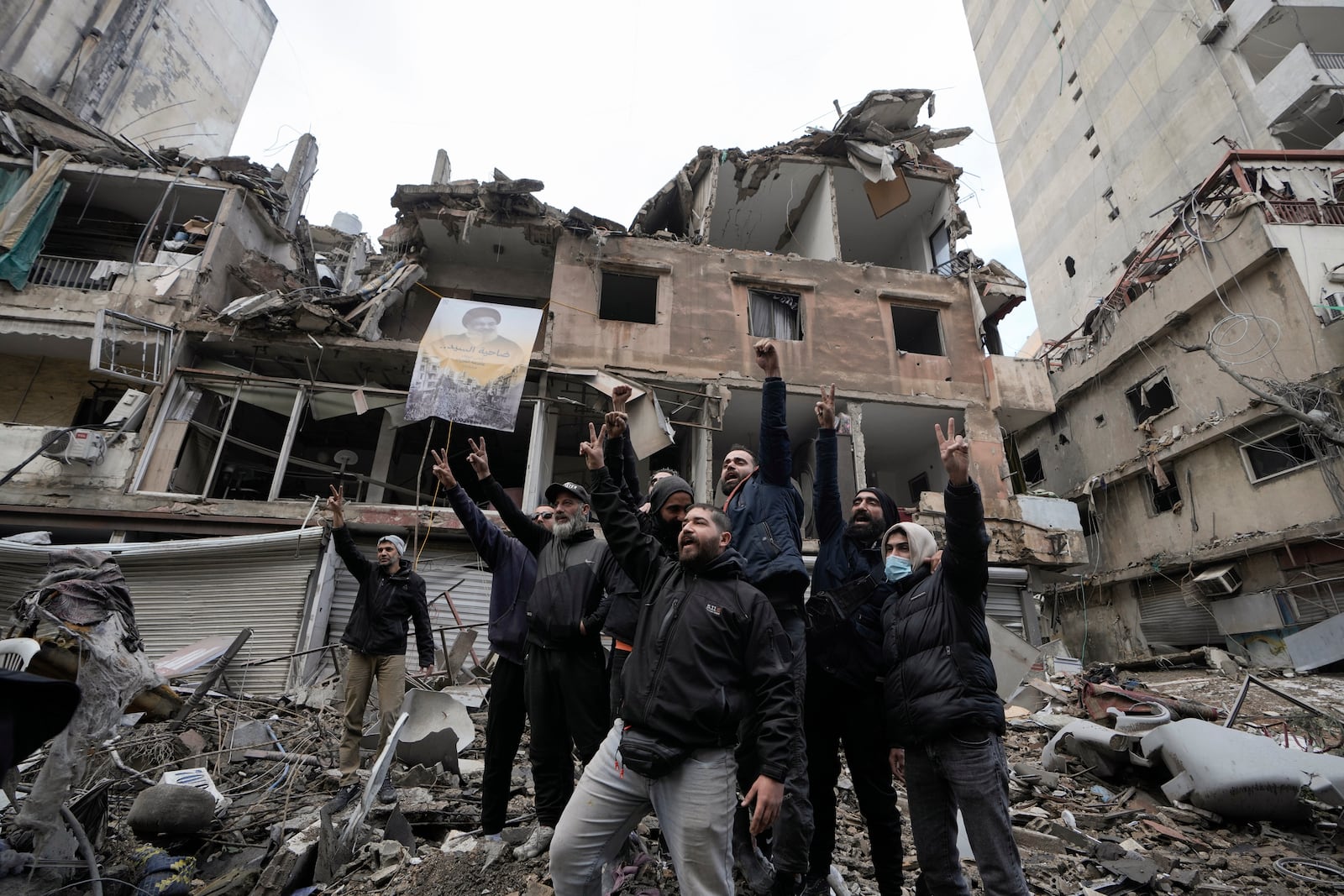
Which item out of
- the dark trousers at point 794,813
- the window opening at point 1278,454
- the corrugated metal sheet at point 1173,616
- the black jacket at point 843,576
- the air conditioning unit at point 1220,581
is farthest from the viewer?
the corrugated metal sheet at point 1173,616

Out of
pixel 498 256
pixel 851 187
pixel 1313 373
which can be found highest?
pixel 851 187

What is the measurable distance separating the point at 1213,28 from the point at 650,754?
85.3ft

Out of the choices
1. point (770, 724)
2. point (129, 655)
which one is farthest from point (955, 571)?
point (129, 655)

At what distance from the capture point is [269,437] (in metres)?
14.8

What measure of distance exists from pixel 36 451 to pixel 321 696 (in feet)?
22.9

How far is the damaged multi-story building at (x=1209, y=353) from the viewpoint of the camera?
12516 mm

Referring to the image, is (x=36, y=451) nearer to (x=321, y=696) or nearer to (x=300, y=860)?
(x=321, y=696)

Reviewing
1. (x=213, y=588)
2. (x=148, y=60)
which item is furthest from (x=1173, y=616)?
(x=148, y=60)

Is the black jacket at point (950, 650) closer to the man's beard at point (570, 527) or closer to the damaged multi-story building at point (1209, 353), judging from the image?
the man's beard at point (570, 527)

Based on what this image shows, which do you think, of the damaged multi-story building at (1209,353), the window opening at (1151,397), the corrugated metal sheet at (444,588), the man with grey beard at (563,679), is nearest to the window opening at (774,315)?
the damaged multi-story building at (1209,353)

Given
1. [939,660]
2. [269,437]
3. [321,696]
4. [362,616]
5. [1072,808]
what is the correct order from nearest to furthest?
[939,660] < [1072,808] < [362,616] < [321,696] < [269,437]

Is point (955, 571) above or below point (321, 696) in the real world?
above

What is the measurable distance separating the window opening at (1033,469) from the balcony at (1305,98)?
10.1m

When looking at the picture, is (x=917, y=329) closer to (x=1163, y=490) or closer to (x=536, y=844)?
(x=1163, y=490)
